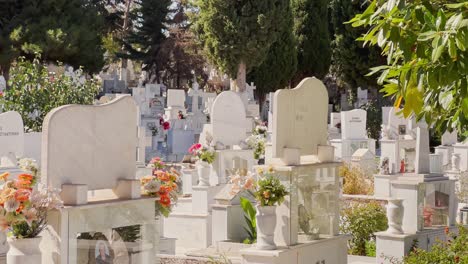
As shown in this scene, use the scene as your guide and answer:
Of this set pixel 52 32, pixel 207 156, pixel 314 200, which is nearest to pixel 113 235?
pixel 314 200

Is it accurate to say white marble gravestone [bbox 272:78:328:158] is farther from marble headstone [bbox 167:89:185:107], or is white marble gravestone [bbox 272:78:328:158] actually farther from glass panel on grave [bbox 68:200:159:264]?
marble headstone [bbox 167:89:185:107]

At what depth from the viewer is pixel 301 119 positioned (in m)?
9.62

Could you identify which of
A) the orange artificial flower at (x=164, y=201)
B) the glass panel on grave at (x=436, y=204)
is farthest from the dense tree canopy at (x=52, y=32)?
the orange artificial flower at (x=164, y=201)

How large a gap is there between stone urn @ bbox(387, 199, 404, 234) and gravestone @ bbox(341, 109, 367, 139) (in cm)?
1204

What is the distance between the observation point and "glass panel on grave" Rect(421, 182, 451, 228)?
11586 millimetres

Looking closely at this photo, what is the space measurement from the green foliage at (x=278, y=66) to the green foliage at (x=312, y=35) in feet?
4.44

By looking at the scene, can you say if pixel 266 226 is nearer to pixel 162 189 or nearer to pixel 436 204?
pixel 162 189

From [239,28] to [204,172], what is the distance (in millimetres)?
19618

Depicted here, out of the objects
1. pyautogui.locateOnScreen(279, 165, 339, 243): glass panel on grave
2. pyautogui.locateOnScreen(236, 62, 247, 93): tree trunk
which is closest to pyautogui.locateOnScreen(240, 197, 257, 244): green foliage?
pyautogui.locateOnScreen(279, 165, 339, 243): glass panel on grave

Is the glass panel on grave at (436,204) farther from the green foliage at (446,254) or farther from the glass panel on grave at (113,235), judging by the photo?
the glass panel on grave at (113,235)

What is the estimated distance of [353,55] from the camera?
119 feet

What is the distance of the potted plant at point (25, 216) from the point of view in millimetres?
6348

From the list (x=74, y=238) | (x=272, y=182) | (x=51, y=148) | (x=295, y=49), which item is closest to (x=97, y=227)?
(x=74, y=238)

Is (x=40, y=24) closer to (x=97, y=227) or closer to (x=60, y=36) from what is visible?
(x=60, y=36)
